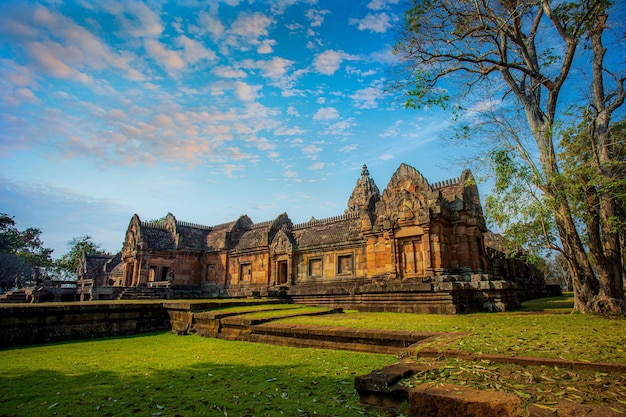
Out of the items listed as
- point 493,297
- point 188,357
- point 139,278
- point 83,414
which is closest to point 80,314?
point 188,357

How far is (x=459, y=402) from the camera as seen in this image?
2.74 meters

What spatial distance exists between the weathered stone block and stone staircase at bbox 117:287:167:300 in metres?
22.3

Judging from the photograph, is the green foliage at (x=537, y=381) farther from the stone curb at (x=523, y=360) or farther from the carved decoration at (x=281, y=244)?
the carved decoration at (x=281, y=244)

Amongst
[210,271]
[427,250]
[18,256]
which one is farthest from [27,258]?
[427,250]

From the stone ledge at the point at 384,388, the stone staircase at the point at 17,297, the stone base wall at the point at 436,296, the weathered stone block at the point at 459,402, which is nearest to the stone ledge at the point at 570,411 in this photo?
the weathered stone block at the point at 459,402

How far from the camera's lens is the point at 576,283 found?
31.6 ft

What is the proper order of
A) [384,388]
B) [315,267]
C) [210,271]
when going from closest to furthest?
[384,388] < [315,267] < [210,271]

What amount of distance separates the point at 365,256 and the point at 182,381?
1483 cm

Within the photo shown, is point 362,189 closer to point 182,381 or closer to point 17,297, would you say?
point 17,297

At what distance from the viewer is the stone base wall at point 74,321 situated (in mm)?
7852

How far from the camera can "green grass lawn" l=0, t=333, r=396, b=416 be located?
3.71m

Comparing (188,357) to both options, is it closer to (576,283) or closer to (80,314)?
(80,314)

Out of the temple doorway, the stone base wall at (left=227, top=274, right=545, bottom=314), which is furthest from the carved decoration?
the stone base wall at (left=227, top=274, right=545, bottom=314)

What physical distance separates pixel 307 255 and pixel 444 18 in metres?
14.5
